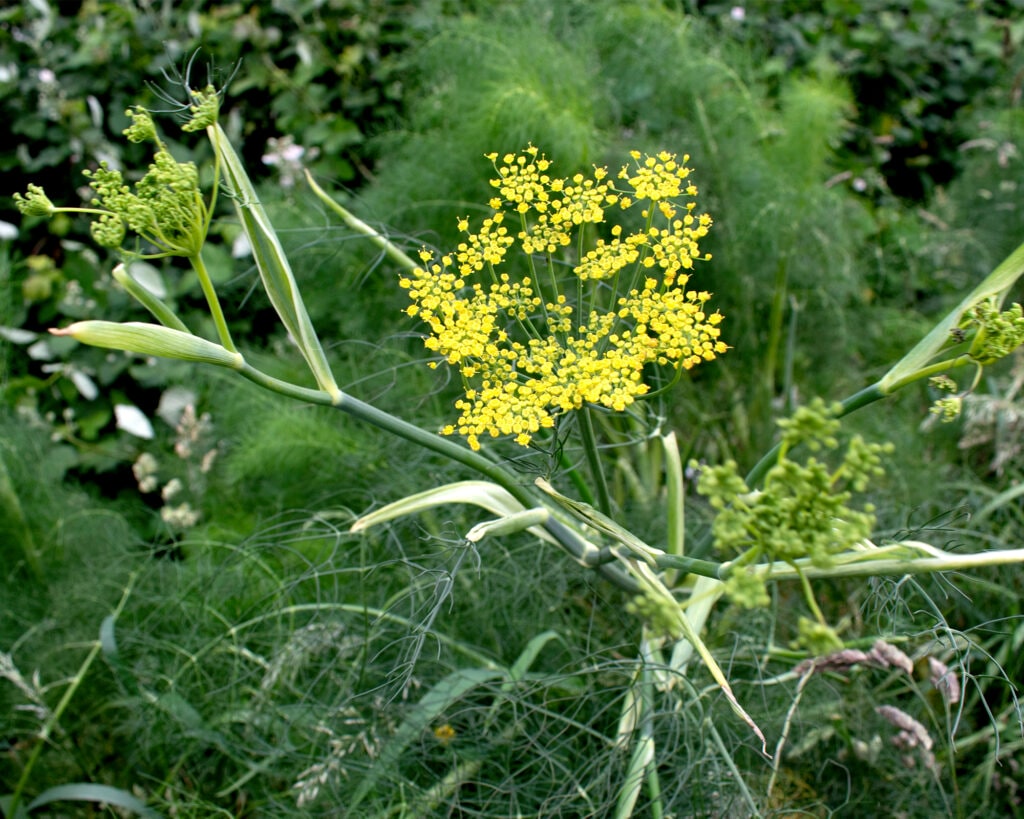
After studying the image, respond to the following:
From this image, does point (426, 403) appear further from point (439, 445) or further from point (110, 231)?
point (110, 231)

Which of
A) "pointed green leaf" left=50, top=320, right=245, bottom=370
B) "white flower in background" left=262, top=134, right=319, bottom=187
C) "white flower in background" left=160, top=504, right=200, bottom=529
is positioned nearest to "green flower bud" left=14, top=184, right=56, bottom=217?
"pointed green leaf" left=50, top=320, right=245, bottom=370

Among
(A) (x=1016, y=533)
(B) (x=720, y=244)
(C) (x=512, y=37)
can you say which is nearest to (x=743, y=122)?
(B) (x=720, y=244)

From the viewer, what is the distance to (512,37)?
73.8 inches

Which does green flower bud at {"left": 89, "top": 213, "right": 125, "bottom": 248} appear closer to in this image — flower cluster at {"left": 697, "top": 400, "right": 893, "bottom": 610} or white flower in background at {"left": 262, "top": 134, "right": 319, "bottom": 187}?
flower cluster at {"left": 697, "top": 400, "right": 893, "bottom": 610}

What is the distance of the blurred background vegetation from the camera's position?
120 cm

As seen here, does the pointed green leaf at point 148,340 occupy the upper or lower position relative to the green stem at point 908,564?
upper

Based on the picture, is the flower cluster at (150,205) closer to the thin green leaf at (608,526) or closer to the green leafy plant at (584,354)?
the green leafy plant at (584,354)

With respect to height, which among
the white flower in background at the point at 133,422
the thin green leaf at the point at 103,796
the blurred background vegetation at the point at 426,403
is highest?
the blurred background vegetation at the point at 426,403

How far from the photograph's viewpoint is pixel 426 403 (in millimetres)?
1659

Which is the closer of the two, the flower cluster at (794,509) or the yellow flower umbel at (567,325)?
the flower cluster at (794,509)

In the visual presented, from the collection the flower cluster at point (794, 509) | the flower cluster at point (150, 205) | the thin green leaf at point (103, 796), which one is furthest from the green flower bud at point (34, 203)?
the thin green leaf at point (103, 796)

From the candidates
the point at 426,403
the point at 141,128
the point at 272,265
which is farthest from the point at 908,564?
the point at 426,403

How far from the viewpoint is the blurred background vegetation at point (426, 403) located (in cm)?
120

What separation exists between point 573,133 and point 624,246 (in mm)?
946
